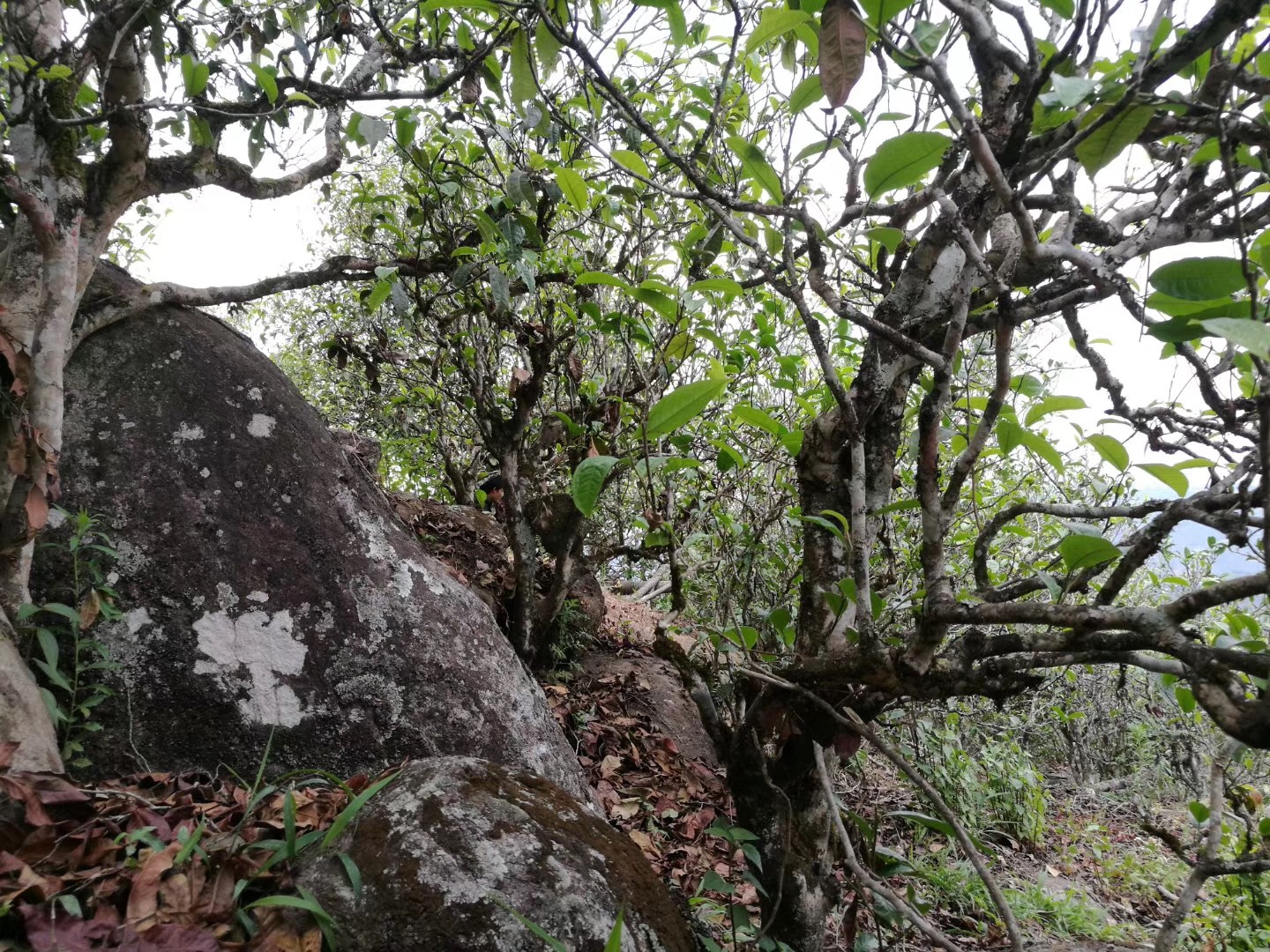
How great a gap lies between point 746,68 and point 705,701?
9.97ft

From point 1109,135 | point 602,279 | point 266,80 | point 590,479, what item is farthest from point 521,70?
point 266,80

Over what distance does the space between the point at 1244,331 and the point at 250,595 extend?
2.69 meters

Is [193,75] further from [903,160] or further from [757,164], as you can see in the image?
[903,160]

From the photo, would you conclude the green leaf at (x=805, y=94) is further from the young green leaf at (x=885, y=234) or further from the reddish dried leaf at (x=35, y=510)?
the reddish dried leaf at (x=35, y=510)

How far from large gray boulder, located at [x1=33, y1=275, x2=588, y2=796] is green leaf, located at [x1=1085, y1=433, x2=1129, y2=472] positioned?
7.02 ft

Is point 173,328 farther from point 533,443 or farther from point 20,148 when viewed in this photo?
point 533,443

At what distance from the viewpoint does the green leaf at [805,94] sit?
1370mm

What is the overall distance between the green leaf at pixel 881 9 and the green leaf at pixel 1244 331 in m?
0.70

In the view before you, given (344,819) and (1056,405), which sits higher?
(1056,405)

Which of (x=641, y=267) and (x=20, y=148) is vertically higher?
(x=641, y=267)

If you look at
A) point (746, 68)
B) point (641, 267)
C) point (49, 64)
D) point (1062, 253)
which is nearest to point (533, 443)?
point (641, 267)

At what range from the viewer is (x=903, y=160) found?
131 centimetres

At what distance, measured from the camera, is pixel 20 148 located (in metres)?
2.20

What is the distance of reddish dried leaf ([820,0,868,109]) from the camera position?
1075 millimetres
